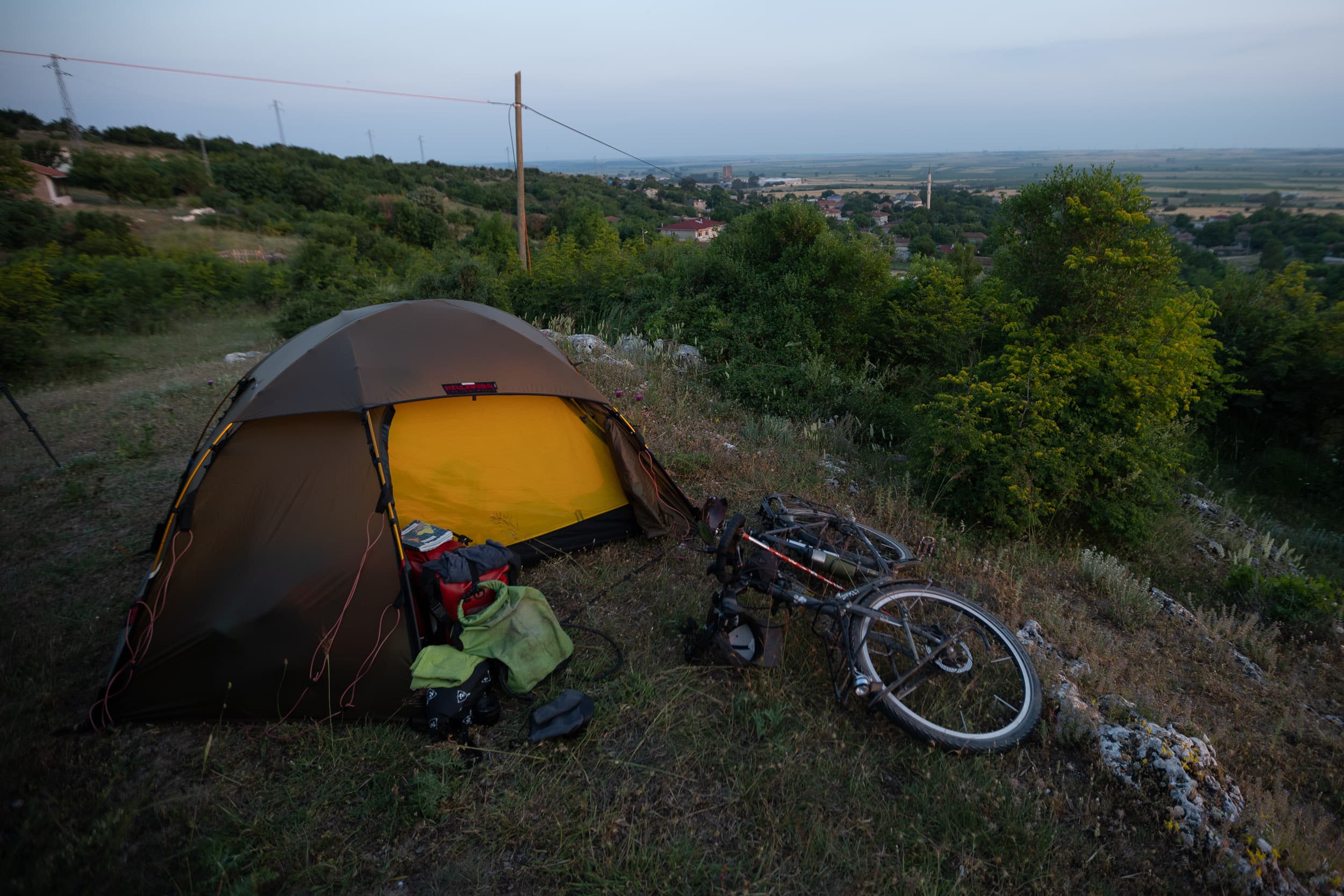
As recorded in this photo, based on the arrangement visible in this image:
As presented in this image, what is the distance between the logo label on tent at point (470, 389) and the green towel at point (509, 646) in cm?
119

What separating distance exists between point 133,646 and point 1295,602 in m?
7.62

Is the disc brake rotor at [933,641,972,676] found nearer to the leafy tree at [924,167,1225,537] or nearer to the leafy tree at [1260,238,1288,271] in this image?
the leafy tree at [924,167,1225,537]

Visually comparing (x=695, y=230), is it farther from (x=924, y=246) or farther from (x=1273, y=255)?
(x=1273, y=255)

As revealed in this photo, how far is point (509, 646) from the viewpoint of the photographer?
3.34m

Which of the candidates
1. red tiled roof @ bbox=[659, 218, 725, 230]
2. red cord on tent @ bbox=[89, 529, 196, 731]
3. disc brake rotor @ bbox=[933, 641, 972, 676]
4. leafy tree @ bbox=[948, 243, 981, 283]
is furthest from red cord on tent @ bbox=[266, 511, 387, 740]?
red tiled roof @ bbox=[659, 218, 725, 230]

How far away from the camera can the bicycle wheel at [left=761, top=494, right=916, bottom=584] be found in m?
3.71

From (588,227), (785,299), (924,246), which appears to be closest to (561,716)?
(785,299)

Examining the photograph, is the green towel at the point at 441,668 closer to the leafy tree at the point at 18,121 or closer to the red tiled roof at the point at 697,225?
the red tiled roof at the point at 697,225

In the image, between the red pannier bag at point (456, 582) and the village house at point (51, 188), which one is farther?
the village house at point (51, 188)

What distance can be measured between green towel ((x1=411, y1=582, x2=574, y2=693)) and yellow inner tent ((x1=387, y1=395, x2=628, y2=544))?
1.00 metres

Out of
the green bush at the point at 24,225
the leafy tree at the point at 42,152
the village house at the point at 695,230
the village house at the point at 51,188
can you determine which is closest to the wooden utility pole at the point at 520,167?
the village house at the point at 695,230

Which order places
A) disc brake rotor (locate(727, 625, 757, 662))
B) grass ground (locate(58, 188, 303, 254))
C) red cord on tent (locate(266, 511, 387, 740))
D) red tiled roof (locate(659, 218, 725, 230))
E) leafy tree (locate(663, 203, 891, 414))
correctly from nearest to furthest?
red cord on tent (locate(266, 511, 387, 740)) → disc brake rotor (locate(727, 625, 757, 662)) → leafy tree (locate(663, 203, 891, 414)) → red tiled roof (locate(659, 218, 725, 230)) → grass ground (locate(58, 188, 303, 254))

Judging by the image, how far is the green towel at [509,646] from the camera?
313cm

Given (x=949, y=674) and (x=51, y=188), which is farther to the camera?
(x=51, y=188)
